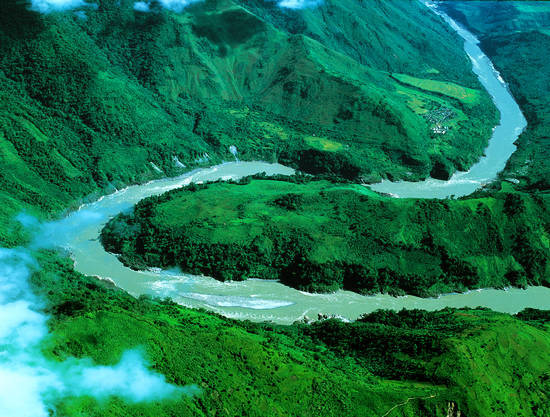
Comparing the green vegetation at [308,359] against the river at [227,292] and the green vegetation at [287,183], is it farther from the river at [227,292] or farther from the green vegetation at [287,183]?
the river at [227,292]

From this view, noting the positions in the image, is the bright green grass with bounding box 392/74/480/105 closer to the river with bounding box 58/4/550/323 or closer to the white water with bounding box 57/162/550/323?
the white water with bounding box 57/162/550/323

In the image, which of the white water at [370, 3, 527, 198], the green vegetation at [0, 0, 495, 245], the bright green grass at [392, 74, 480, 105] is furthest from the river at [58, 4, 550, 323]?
the bright green grass at [392, 74, 480, 105]

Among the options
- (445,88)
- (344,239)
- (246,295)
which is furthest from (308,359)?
(445,88)


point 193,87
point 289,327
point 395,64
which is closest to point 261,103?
point 193,87

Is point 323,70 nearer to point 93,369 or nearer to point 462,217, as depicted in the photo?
point 462,217

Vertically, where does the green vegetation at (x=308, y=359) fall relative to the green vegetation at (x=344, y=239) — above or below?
above

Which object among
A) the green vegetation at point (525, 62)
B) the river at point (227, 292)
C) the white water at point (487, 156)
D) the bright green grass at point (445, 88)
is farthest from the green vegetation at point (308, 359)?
the bright green grass at point (445, 88)
